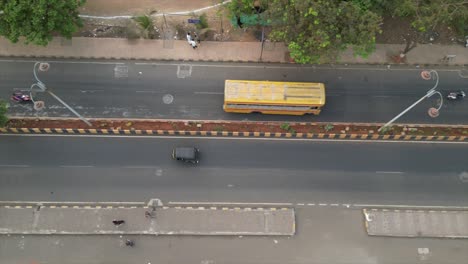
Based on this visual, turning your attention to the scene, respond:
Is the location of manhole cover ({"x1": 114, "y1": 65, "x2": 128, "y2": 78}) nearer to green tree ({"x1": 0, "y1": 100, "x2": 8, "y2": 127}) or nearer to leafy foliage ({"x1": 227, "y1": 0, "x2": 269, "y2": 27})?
green tree ({"x1": 0, "y1": 100, "x2": 8, "y2": 127})

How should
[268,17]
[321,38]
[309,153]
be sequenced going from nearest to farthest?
[321,38] < [268,17] < [309,153]

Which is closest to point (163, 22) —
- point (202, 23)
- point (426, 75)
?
point (202, 23)

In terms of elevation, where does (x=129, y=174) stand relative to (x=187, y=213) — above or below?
above

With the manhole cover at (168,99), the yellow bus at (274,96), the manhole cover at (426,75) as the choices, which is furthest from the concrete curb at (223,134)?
the manhole cover at (426,75)

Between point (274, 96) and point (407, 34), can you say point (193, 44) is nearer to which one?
point (274, 96)

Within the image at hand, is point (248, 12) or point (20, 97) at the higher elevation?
point (248, 12)

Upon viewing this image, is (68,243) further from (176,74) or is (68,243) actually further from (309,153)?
(309,153)

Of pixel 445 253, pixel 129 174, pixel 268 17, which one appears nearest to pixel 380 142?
pixel 445 253
